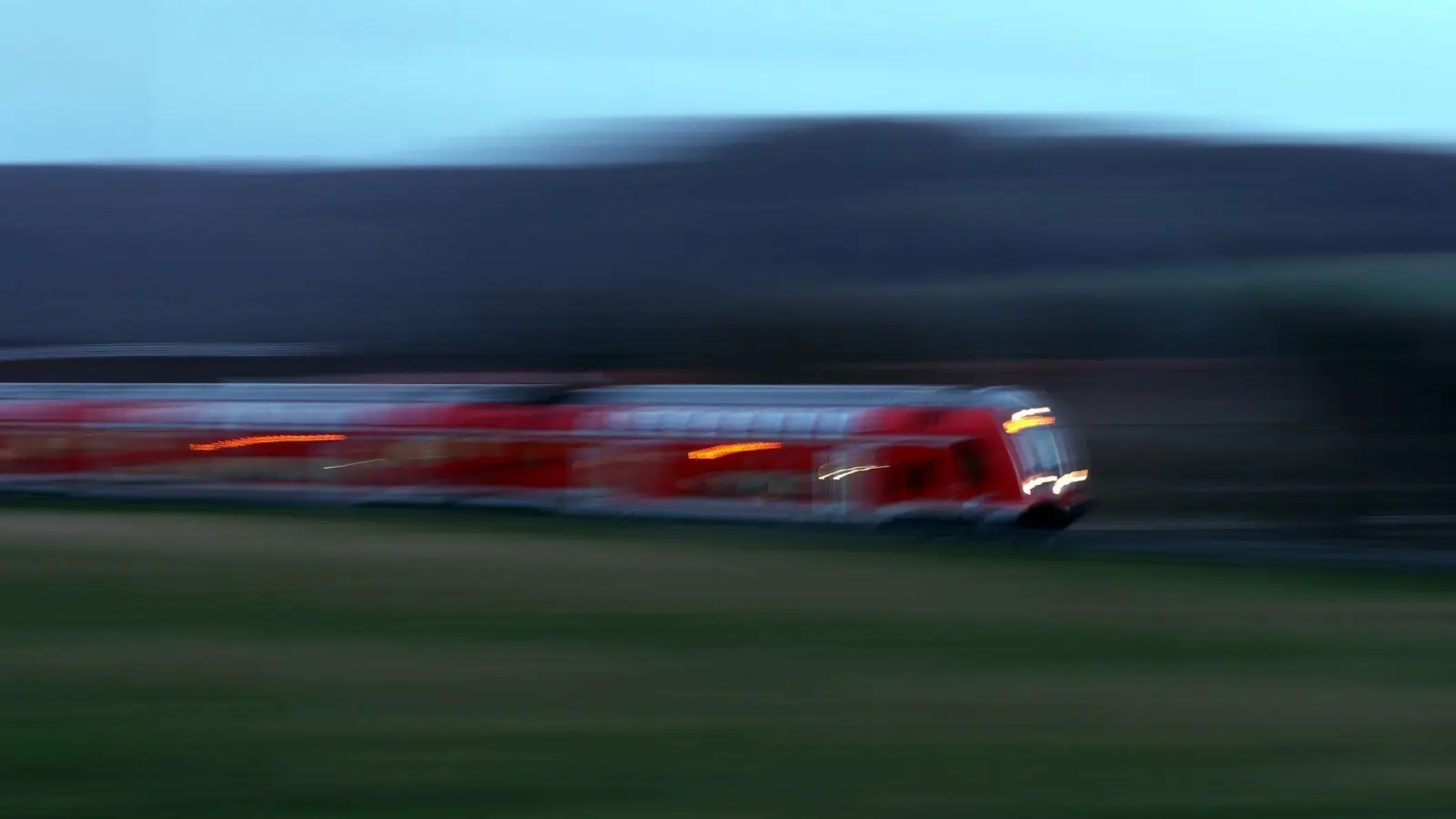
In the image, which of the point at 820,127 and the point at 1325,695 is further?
the point at 820,127

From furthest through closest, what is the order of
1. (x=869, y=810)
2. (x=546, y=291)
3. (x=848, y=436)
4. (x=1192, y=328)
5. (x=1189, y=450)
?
(x=546, y=291), (x=1192, y=328), (x=1189, y=450), (x=848, y=436), (x=869, y=810)

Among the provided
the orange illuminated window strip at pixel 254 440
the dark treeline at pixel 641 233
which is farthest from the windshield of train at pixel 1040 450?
the dark treeline at pixel 641 233

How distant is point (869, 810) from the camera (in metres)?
5.56

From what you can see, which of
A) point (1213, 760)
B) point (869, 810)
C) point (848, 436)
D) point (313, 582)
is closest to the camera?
point (869, 810)

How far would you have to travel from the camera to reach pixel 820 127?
2867 inches

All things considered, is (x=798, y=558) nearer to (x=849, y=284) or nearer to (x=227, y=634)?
(x=227, y=634)

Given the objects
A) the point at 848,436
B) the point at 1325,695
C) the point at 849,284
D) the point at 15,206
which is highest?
the point at 15,206

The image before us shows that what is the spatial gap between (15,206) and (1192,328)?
49943 mm

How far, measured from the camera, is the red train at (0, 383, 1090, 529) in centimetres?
1803

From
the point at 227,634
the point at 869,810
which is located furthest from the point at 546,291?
the point at 869,810

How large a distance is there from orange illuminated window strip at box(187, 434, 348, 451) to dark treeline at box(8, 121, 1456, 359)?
28.6 m

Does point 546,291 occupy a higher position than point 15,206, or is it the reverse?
point 15,206

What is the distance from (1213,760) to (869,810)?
159 cm

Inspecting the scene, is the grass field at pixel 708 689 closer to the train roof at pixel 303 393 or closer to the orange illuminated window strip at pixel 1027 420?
the orange illuminated window strip at pixel 1027 420
